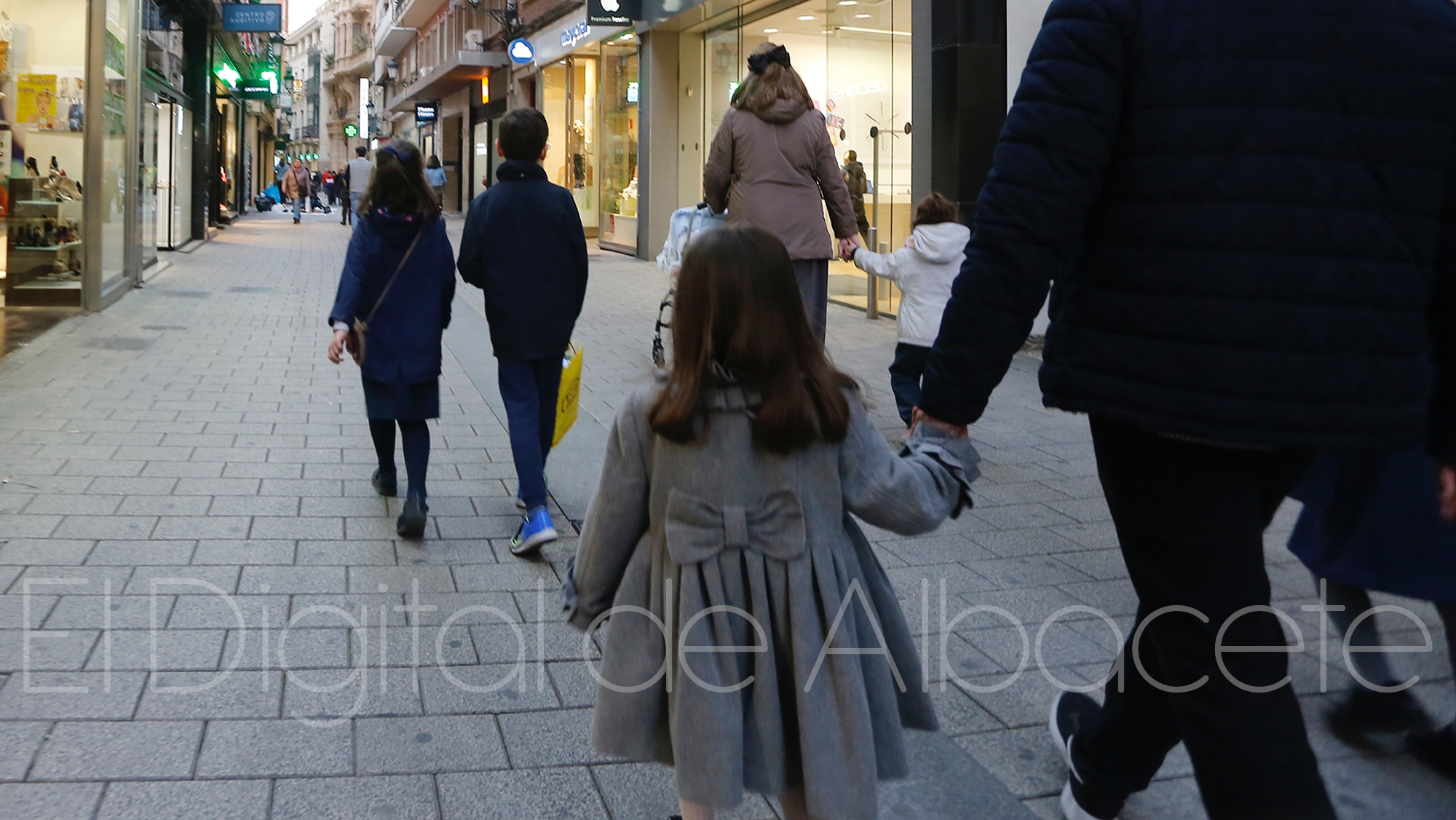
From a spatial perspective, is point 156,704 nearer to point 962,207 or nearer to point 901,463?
point 901,463

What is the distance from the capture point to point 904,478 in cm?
238

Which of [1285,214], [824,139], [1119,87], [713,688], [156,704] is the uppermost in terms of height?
[824,139]

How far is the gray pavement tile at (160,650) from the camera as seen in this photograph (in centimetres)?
387

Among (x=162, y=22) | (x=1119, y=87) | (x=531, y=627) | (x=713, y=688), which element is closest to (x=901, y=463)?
(x=713, y=688)

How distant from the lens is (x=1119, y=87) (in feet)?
7.55

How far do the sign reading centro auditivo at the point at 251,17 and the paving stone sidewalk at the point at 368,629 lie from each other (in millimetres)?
18074

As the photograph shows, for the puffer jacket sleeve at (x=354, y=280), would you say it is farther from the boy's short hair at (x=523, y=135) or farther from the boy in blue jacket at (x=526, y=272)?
the boy's short hair at (x=523, y=135)

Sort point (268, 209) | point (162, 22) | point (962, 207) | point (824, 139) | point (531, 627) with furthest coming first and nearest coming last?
point (268, 209), point (162, 22), point (962, 207), point (824, 139), point (531, 627)

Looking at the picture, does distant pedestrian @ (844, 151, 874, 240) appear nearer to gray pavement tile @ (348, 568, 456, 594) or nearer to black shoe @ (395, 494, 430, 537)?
black shoe @ (395, 494, 430, 537)

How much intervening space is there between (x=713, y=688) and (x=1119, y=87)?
1.21 m

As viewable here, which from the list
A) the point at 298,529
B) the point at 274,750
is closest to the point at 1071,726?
the point at 274,750

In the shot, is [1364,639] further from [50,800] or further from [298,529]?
[298,529]

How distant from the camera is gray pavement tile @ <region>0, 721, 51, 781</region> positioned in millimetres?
3154

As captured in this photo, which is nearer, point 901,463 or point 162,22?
point 901,463
